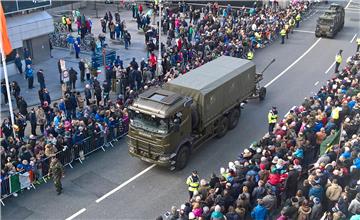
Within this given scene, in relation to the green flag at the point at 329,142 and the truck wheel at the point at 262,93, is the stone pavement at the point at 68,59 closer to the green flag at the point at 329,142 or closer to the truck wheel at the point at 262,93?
the truck wheel at the point at 262,93

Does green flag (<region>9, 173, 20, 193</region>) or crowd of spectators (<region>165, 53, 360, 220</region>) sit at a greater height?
crowd of spectators (<region>165, 53, 360, 220</region>)

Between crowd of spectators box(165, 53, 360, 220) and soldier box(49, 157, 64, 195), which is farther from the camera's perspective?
soldier box(49, 157, 64, 195)

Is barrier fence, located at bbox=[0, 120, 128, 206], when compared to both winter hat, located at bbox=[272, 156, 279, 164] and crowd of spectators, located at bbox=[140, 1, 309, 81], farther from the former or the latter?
winter hat, located at bbox=[272, 156, 279, 164]

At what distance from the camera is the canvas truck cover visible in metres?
18.7

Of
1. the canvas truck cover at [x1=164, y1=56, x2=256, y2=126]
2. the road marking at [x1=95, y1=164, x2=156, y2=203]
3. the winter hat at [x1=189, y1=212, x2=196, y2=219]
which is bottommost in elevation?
the road marking at [x1=95, y1=164, x2=156, y2=203]

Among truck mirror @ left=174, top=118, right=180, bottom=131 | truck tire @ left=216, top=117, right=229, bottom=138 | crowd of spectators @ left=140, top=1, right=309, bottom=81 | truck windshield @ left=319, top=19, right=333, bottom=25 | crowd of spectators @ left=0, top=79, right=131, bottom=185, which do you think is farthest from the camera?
truck windshield @ left=319, top=19, right=333, bottom=25

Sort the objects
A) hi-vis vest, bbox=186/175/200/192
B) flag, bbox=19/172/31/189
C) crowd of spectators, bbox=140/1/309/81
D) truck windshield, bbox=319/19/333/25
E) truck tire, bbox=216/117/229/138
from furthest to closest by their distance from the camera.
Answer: truck windshield, bbox=319/19/333/25 → crowd of spectators, bbox=140/1/309/81 → truck tire, bbox=216/117/229/138 → flag, bbox=19/172/31/189 → hi-vis vest, bbox=186/175/200/192

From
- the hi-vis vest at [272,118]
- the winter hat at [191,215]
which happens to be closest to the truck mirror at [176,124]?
the winter hat at [191,215]

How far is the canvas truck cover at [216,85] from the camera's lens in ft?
61.4

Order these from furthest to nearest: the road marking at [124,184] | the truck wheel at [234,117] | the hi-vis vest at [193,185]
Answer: the truck wheel at [234,117]
the road marking at [124,184]
the hi-vis vest at [193,185]

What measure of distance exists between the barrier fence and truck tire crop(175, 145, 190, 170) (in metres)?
3.62

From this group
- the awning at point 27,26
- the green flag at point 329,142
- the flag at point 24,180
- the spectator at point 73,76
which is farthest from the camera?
the awning at point 27,26

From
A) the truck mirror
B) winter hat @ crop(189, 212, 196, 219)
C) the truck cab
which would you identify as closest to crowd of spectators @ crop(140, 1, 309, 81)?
the truck cab

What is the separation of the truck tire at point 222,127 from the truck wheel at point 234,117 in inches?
12.7
